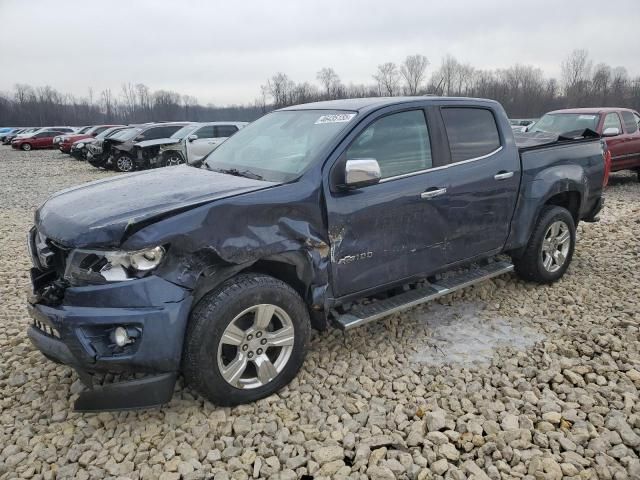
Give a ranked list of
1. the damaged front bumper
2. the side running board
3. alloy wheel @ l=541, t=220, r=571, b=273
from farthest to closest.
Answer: alloy wheel @ l=541, t=220, r=571, b=273, the side running board, the damaged front bumper

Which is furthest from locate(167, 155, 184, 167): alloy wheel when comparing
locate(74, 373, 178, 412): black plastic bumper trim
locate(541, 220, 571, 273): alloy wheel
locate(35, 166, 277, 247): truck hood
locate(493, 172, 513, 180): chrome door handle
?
locate(74, 373, 178, 412): black plastic bumper trim

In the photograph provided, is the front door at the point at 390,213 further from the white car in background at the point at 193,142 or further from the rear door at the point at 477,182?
the white car in background at the point at 193,142

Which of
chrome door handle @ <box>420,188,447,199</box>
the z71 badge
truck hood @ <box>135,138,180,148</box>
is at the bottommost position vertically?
truck hood @ <box>135,138,180,148</box>

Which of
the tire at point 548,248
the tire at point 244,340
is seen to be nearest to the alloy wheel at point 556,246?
the tire at point 548,248

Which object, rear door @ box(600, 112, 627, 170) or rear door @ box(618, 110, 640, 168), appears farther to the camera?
rear door @ box(618, 110, 640, 168)

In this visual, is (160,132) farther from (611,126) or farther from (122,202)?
(122,202)

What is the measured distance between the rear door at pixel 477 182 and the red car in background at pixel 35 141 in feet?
119

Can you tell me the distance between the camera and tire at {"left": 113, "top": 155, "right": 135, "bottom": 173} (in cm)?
1683

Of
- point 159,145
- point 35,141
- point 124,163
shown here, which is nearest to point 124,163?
point 124,163

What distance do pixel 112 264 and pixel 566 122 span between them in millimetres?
10533

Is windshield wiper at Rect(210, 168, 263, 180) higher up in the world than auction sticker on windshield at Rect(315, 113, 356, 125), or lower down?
lower down

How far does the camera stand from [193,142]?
49.0ft

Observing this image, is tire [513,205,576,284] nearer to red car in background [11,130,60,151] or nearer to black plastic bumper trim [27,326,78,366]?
black plastic bumper trim [27,326,78,366]

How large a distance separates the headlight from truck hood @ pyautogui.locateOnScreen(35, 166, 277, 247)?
69mm
